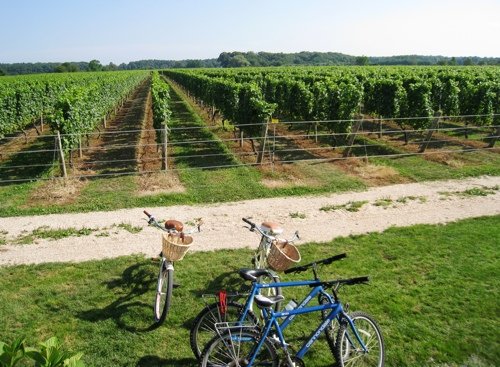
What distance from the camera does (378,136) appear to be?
61.2 ft

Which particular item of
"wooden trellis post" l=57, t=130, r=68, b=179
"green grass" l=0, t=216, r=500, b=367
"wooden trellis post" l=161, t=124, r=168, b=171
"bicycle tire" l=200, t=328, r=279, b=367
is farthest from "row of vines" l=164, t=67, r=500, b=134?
"bicycle tire" l=200, t=328, r=279, b=367

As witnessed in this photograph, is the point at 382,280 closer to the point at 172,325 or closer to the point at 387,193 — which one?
the point at 172,325

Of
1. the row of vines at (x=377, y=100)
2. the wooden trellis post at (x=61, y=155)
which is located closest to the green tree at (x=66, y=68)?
the row of vines at (x=377, y=100)

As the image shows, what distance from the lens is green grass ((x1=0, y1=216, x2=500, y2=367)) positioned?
4.89m

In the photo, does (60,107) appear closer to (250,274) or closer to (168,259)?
(168,259)

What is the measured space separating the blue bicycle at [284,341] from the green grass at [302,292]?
485 mm

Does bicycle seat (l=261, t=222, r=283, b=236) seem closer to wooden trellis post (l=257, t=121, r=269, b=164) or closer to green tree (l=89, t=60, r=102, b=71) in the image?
wooden trellis post (l=257, t=121, r=269, b=164)

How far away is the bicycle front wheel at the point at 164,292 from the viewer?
529 cm

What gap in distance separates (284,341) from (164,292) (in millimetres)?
2263

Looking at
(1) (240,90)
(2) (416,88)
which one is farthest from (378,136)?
(1) (240,90)

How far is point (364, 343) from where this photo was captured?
14.6 feet

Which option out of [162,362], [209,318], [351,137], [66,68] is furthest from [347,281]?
[66,68]

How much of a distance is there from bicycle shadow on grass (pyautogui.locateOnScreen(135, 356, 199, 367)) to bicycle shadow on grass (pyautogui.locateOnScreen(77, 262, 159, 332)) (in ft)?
1.90

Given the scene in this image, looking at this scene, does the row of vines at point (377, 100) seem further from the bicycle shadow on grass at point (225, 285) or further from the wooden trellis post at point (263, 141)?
the bicycle shadow on grass at point (225, 285)
